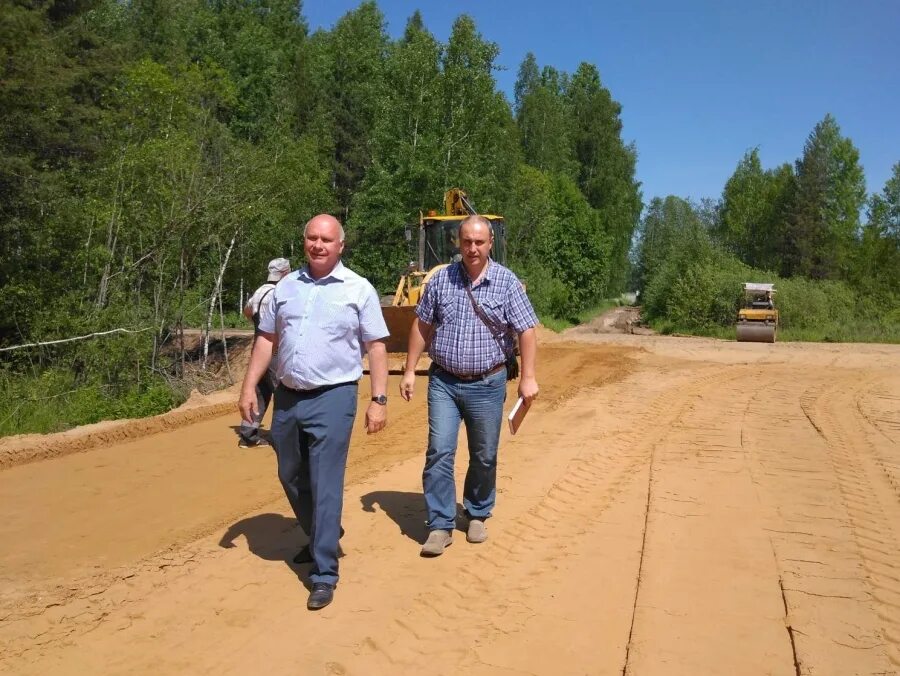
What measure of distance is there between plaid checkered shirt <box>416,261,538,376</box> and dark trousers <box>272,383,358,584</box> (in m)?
0.76

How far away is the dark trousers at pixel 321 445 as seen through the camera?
13.3 feet

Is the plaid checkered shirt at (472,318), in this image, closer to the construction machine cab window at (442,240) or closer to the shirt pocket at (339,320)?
the shirt pocket at (339,320)

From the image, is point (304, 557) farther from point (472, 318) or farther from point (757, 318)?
point (757, 318)

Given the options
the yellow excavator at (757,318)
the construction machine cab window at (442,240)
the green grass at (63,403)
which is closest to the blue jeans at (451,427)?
the green grass at (63,403)

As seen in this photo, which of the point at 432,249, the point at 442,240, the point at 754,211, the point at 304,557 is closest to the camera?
the point at 304,557

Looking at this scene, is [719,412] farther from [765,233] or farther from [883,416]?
[765,233]

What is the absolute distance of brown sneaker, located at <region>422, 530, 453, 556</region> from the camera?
4.65 m

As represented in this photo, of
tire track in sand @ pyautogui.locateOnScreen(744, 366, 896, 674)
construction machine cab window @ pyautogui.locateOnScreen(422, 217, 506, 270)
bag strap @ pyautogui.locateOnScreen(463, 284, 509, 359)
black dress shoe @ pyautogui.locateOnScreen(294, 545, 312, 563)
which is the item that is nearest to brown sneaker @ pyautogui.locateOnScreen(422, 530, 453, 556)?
black dress shoe @ pyautogui.locateOnScreen(294, 545, 312, 563)

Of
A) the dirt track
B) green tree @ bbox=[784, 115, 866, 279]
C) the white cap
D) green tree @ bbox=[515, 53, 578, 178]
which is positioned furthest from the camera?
green tree @ bbox=[515, 53, 578, 178]

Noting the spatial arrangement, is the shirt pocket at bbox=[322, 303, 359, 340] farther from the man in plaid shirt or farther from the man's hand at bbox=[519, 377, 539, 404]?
the man's hand at bbox=[519, 377, 539, 404]

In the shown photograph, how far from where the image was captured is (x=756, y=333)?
947 inches

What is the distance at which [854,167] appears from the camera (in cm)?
4912

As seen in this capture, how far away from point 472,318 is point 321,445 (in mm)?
1248

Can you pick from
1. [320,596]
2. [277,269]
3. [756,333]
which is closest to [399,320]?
[277,269]
